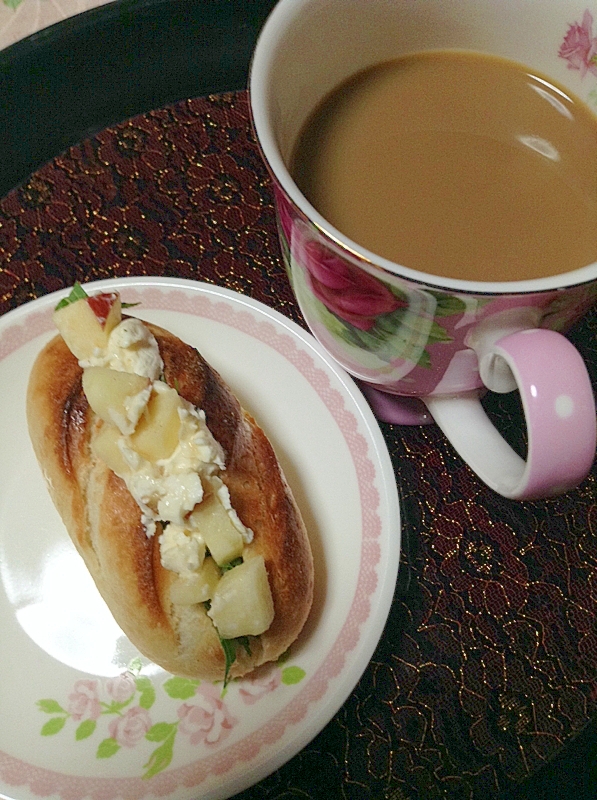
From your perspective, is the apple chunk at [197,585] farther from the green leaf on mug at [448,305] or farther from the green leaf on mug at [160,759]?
the green leaf on mug at [448,305]

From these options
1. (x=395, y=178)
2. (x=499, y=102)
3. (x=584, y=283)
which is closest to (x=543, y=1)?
(x=499, y=102)

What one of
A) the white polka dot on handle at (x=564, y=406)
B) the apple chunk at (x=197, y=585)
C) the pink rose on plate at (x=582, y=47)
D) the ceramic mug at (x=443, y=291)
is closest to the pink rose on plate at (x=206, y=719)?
the apple chunk at (x=197, y=585)

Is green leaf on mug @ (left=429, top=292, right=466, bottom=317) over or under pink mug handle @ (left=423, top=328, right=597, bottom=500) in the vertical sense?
over

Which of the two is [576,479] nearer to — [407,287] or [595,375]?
[407,287]

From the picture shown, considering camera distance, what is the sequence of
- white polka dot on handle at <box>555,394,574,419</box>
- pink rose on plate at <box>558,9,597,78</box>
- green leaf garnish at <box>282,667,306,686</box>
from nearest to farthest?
white polka dot on handle at <box>555,394,574,419</box>
pink rose on plate at <box>558,9,597,78</box>
green leaf garnish at <box>282,667,306,686</box>

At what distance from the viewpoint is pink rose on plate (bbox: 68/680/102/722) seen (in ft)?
2.36

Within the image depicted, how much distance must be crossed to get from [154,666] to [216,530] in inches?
7.5

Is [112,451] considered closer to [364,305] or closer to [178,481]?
[178,481]

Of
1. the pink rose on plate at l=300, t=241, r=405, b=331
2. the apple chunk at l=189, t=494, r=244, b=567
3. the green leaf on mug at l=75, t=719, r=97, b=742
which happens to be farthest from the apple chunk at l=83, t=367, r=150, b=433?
the green leaf on mug at l=75, t=719, r=97, b=742

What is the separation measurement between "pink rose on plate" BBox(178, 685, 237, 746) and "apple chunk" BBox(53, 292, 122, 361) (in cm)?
39

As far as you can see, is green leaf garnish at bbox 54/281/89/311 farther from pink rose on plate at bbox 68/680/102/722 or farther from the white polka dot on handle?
the white polka dot on handle

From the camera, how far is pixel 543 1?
0.63 meters

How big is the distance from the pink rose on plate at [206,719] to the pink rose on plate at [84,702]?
91 millimetres

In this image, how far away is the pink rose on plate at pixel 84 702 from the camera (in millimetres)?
720
